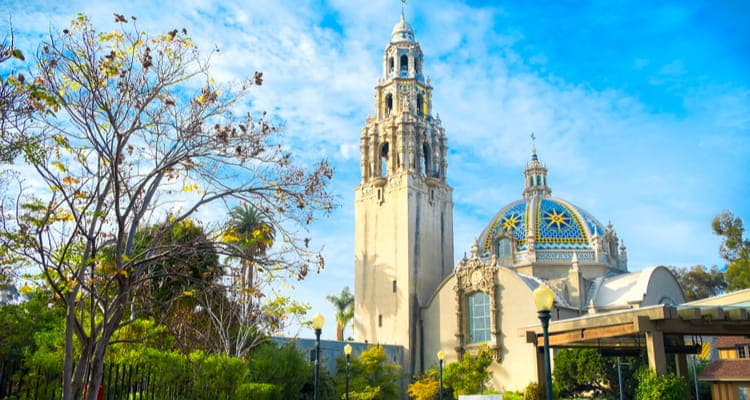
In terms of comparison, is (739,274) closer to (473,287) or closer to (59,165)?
(473,287)

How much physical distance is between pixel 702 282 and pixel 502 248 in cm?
1946

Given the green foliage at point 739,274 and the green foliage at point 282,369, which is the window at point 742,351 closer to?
the green foliage at point 739,274

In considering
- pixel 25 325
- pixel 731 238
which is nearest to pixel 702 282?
pixel 731 238

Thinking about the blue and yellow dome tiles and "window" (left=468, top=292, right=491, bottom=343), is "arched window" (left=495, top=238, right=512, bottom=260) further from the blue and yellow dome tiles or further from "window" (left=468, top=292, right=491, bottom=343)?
"window" (left=468, top=292, right=491, bottom=343)

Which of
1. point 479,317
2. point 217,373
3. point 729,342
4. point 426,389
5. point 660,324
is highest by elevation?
point 479,317

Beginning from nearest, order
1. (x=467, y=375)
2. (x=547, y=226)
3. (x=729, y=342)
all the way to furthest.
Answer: (x=729, y=342) → (x=467, y=375) → (x=547, y=226)

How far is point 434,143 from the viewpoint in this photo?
46.8 metres

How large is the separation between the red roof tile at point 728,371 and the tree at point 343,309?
2766cm

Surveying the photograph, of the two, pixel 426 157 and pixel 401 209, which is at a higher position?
pixel 426 157

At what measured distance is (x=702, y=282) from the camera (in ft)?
174


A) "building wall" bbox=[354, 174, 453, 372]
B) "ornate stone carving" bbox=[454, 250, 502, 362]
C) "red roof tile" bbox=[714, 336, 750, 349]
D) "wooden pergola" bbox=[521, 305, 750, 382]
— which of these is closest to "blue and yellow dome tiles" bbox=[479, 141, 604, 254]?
"building wall" bbox=[354, 174, 453, 372]

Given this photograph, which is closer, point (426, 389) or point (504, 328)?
point (426, 389)

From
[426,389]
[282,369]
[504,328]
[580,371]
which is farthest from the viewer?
[504,328]

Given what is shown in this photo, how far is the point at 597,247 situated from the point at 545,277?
381 centimetres
